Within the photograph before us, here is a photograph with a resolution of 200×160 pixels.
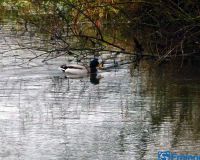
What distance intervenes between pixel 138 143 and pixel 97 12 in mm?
3373

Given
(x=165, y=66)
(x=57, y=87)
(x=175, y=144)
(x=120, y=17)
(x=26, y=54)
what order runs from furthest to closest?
(x=26, y=54)
(x=165, y=66)
(x=57, y=87)
(x=120, y=17)
(x=175, y=144)

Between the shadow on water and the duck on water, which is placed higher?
the duck on water

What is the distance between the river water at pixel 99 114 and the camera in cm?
1201

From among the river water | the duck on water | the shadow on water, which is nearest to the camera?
the river water

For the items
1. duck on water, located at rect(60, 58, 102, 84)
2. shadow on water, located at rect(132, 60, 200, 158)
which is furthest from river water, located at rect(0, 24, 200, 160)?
duck on water, located at rect(60, 58, 102, 84)

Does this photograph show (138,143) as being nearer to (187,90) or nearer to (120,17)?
(120,17)

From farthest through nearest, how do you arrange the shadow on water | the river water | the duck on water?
1. the duck on water
2. the shadow on water
3. the river water

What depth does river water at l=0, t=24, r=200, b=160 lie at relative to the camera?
39.4ft

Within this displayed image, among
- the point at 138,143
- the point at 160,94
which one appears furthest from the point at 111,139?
the point at 160,94

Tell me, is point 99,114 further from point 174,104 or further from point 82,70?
point 82,70

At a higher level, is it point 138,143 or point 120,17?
point 120,17

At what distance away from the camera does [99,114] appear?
47.6 feet

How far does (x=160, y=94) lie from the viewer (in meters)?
16.8

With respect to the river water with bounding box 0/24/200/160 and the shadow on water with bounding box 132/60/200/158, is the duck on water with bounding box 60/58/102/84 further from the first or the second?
the shadow on water with bounding box 132/60/200/158
